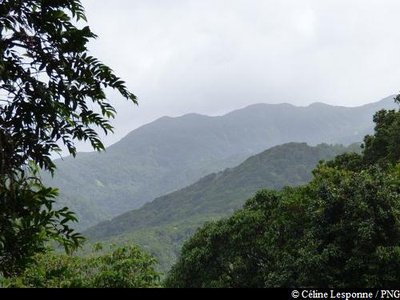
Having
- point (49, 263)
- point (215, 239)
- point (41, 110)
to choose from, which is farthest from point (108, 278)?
point (215, 239)

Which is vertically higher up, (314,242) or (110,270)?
(110,270)

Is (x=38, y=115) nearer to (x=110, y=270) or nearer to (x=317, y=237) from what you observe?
(x=110, y=270)

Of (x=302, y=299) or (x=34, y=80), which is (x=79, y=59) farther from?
(x=302, y=299)

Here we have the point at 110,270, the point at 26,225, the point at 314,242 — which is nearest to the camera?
the point at 26,225

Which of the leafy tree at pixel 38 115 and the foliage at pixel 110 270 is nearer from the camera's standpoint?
the leafy tree at pixel 38 115

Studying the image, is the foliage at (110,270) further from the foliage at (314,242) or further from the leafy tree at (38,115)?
the foliage at (314,242)

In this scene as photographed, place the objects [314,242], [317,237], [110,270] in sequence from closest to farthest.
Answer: [110,270], [314,242], [317,237]

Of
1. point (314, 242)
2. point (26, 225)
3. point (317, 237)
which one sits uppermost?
point (26, 225)

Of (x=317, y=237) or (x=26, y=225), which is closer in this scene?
(x=26, y=225)

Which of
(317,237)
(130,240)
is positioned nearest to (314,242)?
(317,237)

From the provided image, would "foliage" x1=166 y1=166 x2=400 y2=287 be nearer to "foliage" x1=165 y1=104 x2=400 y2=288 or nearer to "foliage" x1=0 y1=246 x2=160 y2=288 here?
"foliage" x1=165 y1=104 x2=400 y2=288

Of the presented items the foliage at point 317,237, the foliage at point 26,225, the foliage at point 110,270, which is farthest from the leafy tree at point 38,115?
the foliage at point 317,237

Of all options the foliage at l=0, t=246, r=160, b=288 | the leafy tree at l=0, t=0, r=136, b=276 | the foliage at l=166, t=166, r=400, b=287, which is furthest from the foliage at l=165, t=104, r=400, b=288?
the leafy tree at l=0, t=0, r=136, b=276

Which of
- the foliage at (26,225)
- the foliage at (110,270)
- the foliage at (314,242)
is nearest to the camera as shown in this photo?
the foliage at (26,225)
